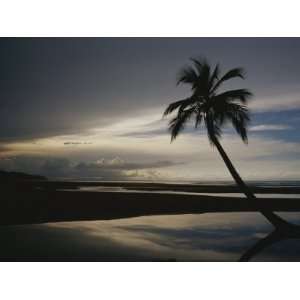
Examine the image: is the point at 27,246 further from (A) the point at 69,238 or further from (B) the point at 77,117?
(B) the point at 77,117

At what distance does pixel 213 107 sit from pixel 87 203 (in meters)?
1.75

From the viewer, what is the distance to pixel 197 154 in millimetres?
3473

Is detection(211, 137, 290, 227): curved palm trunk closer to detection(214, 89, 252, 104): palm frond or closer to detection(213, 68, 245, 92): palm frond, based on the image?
detection(214, 89, 252, 104): palm frond

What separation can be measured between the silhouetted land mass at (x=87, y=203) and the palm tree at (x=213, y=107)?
35 centimetres

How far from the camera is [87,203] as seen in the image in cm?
385

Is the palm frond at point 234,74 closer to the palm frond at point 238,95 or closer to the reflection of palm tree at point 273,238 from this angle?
the palm frond at point 238,95

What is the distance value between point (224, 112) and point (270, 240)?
4.39ft

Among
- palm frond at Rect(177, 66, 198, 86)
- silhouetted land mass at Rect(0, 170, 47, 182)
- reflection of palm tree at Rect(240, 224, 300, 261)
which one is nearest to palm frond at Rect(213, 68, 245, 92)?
palm frond at Rect(177, 66, 198, 86)

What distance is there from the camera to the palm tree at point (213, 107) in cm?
341

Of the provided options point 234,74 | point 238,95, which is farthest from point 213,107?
point 234,74

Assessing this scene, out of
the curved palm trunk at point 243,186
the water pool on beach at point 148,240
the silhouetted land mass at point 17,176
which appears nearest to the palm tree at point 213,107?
the curved palm trunk at point 243,186

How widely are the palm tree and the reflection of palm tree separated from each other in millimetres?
83

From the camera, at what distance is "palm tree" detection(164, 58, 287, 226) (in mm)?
3410

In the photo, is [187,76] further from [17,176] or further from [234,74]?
[17,176]
